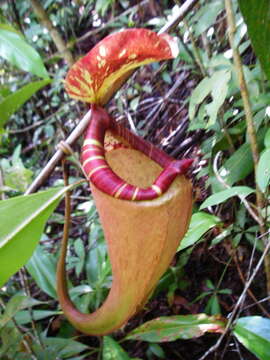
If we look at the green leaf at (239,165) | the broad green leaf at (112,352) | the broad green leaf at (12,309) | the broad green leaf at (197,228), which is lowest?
the broad green leaf at (112,352)

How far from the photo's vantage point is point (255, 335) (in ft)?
3.71

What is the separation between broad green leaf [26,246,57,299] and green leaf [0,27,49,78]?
838 mm

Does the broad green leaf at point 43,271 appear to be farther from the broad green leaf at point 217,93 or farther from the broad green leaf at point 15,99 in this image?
the broad green leaf at point 217,93

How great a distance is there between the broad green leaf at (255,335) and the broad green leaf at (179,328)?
0.28 ft

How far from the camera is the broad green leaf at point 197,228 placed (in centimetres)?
117

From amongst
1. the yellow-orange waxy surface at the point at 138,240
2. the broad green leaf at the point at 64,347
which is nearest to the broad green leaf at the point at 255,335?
the yellow-orange waxy surface at the point at 138,240

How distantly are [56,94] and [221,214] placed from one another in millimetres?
2054

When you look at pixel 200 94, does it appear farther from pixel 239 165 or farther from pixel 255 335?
pixel 255 335

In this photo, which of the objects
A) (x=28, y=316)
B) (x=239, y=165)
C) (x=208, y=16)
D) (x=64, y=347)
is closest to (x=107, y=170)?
(x=239, y=165)

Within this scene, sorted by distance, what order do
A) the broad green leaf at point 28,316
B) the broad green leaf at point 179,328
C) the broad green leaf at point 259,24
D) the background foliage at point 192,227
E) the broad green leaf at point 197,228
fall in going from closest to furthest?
the broad green leaf at point 259,24, the background foliage at point 192,227, the broad green leaf at point 197,228, the broad green leaf at point 179,328, the broad green leaf at point 28,316

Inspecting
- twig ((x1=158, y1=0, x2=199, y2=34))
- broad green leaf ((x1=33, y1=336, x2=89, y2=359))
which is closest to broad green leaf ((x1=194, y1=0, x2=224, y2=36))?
twig ((x1=158, y1=0, x2=199, y2=34))

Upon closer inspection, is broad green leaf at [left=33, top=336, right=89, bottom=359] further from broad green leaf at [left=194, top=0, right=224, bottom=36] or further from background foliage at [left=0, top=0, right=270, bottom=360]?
broad green leaf at [left=194, top=0, right=224, bottom=36]

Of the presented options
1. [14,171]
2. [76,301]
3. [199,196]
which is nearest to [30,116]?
[14,171]

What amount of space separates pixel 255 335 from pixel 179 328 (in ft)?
0.97
